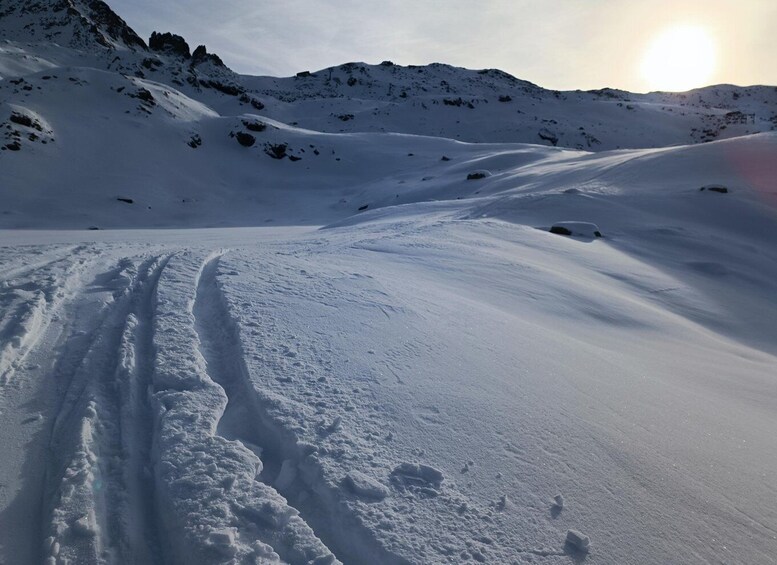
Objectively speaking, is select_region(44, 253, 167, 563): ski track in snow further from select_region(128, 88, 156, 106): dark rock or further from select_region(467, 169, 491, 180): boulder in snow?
select_region(128, 88, 156, 106): dark rock

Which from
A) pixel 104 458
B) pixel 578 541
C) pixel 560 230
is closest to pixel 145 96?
pixel 560 230

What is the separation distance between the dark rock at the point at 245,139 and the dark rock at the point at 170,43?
50.1m

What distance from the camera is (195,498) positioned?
2.00 meters

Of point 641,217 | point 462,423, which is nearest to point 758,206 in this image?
point 641,217

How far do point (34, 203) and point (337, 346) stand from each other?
20557mm

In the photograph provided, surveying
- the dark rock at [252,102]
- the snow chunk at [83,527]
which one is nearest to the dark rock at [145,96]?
the dark rock at [252,102]

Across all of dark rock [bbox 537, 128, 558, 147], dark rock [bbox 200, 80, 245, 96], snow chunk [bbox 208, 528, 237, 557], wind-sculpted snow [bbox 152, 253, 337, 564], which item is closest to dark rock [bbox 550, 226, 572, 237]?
wind-sculpted snow [bbox 152, 253, 337, 564]

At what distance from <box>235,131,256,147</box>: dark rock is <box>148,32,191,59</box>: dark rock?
50.1 m

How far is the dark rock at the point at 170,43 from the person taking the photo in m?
68.0

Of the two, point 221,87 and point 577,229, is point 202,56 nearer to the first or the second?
point 221,87

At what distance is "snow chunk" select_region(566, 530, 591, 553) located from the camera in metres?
1.95

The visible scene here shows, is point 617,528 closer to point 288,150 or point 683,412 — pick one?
point 683,412

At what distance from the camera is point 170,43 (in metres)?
68.6

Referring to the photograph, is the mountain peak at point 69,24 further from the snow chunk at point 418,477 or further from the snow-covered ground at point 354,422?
the snow chunk at point 418,477
